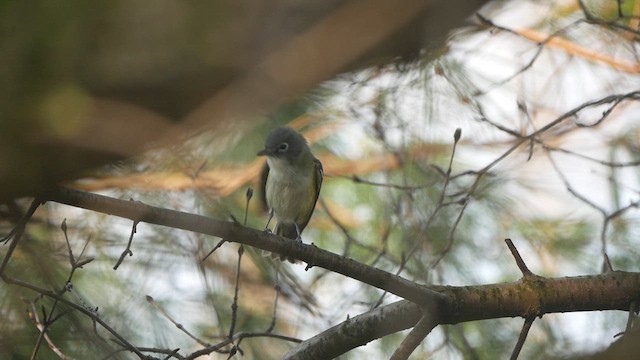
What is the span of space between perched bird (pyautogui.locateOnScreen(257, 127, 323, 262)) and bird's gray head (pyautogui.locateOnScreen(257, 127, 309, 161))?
12 mm

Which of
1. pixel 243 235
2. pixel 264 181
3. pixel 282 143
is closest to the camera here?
pixel 243 235

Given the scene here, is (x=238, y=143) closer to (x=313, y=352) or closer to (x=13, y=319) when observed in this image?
(x=13, y=319)

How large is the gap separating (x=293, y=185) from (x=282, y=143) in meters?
0.51

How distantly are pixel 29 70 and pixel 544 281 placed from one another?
1830 millimetres

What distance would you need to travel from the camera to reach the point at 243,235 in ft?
7.07

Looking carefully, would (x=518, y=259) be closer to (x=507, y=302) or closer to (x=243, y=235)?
(x=507, y=302)

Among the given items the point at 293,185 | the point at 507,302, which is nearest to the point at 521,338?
the point at 507,302

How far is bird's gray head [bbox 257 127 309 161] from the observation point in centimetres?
357

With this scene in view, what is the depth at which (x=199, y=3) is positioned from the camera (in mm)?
1067

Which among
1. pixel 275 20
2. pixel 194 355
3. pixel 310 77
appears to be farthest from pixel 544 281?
pixel 275 20

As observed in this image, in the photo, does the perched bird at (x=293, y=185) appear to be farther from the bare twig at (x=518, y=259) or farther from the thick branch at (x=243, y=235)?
the bare twig at (x=518, y=259)

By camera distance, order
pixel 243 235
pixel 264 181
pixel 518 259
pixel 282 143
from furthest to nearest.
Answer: pixel 264 181 < pixel 282 143 < pixel 518 259 < pixel 243 235

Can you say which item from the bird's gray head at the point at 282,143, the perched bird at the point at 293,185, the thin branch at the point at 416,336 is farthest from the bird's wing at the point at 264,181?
the thin branch at the point at 416,336

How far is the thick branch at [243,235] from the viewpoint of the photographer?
6.20 feet
